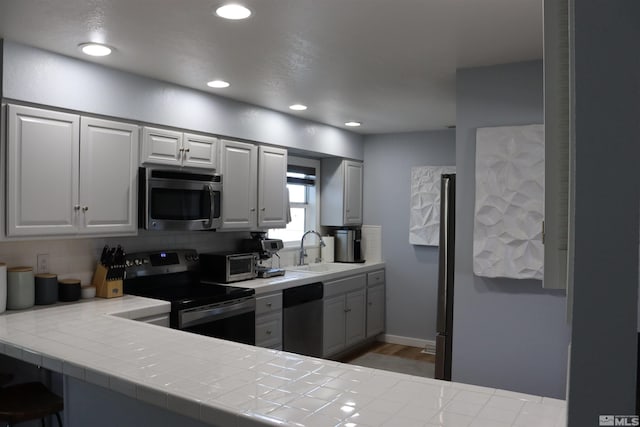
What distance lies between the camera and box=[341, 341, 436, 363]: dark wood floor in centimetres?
528

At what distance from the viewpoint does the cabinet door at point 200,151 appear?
3623 mm

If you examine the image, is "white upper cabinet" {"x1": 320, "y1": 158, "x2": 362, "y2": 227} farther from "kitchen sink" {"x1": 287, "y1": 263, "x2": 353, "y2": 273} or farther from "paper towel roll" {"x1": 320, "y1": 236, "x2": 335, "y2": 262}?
"kitchen sink" {"x1": 287, "y1": 263, "x2": 353, "y2": 273}

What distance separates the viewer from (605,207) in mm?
715

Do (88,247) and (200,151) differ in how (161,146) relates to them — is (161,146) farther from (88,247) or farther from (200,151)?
(88,247)

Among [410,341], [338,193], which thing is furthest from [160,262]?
[410,341]

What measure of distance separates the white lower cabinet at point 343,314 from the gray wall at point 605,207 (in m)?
4.04

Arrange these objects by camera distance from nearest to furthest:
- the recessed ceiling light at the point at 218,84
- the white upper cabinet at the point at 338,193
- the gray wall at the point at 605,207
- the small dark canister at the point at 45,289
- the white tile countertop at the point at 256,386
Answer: the gray wall at the point at 605,207 → the white tile countertop at the point at 256,386 → the small dark canister at the point at 45,289 → the recessed ceiling light at the point at 218,84 → the white upper cabinet at the point at 338,193

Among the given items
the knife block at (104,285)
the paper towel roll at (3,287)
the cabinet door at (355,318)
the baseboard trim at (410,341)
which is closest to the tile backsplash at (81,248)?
the knife block at (104,285)

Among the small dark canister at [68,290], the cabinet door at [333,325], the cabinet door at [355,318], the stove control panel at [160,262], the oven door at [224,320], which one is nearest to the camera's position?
the small dark canister at [68,290]

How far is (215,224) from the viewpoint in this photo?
3.79 m

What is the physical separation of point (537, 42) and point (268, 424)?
2.34 m

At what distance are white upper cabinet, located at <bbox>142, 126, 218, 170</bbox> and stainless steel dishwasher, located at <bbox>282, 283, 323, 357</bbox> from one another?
1273mm

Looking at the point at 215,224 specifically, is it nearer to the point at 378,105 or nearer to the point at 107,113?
the point at 107,113

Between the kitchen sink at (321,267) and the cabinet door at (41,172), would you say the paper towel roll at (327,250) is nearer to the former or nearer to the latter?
the kitchen sink at (321,267)
